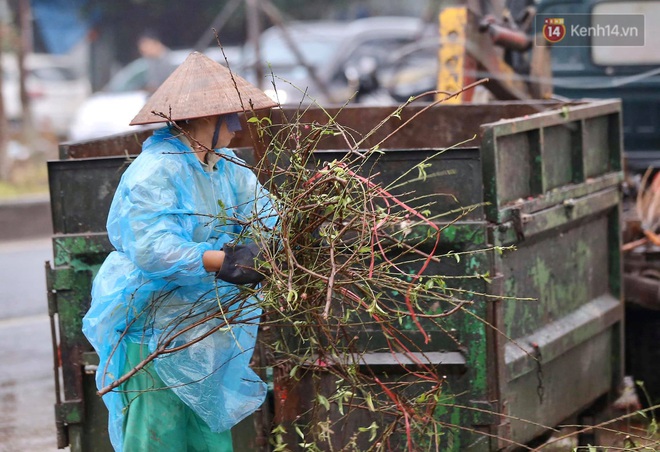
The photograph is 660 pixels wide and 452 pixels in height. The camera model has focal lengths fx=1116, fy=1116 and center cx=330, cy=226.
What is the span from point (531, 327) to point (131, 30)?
24.2m

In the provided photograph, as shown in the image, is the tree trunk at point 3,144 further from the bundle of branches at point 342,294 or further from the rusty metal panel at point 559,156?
the bundle of branches at point 342,294

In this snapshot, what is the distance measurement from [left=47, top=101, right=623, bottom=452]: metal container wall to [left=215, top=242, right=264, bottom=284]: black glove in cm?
59

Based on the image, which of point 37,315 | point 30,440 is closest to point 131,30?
point 37,315

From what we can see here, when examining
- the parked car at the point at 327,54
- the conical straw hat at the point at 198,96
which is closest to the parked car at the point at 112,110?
the parked car at the point at 327,54

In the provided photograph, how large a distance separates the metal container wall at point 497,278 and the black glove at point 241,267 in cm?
59

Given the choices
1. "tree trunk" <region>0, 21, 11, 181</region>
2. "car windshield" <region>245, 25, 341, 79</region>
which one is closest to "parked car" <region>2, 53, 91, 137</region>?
"tree trunk" <region>0, 21, 11, 181</region>

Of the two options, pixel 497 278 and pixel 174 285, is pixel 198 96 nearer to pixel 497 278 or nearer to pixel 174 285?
pixel 174 285

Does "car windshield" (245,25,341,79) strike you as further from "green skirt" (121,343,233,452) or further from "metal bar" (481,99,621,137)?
"green skirt" (121,343,233,452)

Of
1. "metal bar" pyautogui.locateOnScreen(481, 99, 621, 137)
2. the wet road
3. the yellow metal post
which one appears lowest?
the wet road

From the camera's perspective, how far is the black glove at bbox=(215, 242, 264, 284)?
3.40 metres

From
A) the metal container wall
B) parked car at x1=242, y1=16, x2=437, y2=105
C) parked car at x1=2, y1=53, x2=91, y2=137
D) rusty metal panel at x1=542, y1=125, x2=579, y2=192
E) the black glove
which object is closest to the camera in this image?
the black glove

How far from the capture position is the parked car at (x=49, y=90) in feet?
81.8

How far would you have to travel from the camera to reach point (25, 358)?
24.8ft

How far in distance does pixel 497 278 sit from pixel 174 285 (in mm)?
1147
